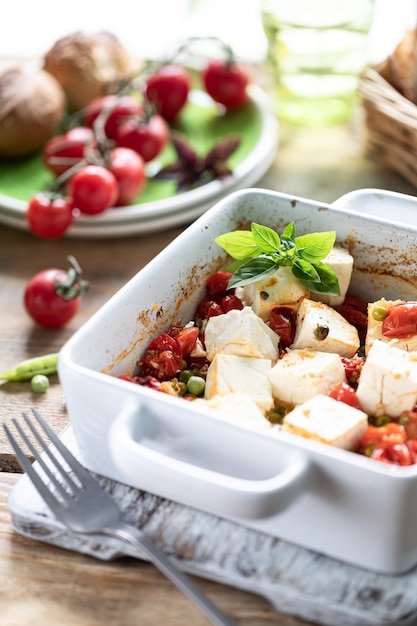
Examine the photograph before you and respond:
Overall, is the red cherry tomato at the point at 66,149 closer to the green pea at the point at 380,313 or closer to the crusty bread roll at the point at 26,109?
the crusty bread roll at the point at 26,109

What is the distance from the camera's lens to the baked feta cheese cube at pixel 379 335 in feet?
6.27

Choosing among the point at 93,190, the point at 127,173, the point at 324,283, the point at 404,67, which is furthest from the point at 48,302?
the point at 404,67

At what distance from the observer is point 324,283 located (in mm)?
2051

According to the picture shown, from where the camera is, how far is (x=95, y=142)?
319 cm

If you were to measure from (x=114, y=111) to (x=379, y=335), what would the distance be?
1689 mm

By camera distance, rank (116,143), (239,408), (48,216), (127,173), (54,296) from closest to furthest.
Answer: (239,408) → (54,296) → (48,216) → (127,173) → (116,143)

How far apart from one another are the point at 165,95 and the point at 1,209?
82cm

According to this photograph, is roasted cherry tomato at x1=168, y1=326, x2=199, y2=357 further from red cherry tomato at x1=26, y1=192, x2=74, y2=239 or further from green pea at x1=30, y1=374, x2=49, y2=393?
red cherry tomato at x1=26, y1=192, x2=74, y2=239

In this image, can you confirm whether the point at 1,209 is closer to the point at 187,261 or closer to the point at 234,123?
the point at 234,123

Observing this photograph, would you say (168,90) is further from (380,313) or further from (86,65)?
(380,313)

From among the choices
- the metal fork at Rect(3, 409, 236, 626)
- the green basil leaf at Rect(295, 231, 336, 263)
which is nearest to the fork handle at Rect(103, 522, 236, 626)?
the metal fork at Rect(3, 409, 236, 626)

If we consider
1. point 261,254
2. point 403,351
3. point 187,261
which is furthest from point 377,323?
point 187,261

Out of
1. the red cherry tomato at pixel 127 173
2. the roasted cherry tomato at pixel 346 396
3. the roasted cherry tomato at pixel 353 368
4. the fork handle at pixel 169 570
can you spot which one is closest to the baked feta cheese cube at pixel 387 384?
the roasted cherry tomato at pixel 346 396

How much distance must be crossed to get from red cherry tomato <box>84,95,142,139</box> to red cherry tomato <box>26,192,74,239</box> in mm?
538
